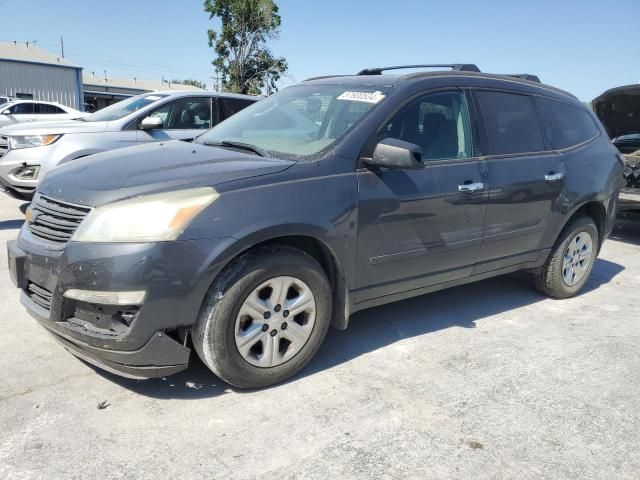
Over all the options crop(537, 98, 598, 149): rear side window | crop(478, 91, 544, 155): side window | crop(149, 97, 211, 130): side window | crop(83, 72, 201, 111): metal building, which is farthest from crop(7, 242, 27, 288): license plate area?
crop(83, 72, 201, 111): metal building

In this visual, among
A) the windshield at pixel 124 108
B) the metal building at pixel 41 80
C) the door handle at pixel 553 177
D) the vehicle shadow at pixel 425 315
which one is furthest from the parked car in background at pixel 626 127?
the metal building at pixel 41 80

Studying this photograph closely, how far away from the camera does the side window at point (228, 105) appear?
756cm

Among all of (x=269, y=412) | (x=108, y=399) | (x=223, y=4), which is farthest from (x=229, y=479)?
(x=223, y=4)

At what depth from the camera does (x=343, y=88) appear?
3.70 meters

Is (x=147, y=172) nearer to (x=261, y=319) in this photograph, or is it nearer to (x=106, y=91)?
(x=261, y=319)

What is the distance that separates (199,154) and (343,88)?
114 centimetres

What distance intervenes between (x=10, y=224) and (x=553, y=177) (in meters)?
6.05

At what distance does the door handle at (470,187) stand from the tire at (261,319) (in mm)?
1196

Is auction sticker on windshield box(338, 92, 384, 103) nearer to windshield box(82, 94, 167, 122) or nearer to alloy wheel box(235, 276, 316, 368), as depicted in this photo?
alloy wheel box(235, 276, 316, 368)

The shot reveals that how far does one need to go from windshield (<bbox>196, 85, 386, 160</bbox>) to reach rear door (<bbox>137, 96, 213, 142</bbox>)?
2.99 m

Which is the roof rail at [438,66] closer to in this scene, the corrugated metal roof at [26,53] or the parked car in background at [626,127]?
the parked car in background at [626,127]

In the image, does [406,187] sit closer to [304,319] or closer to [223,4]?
[304,319]

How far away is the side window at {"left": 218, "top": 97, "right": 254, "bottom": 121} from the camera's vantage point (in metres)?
7.56

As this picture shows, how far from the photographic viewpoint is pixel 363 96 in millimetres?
3473
